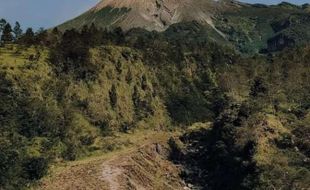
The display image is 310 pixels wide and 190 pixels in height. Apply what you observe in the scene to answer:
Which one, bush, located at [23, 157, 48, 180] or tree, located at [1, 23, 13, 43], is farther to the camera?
tree, located at [1, 23, 13, 43]

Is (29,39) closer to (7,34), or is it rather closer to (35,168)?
(7,34)

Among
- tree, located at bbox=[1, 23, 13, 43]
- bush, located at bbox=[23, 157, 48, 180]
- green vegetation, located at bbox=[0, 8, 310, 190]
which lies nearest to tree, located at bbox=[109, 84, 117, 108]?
green vegetation, located at bbox=[0, 8, 310, 190]

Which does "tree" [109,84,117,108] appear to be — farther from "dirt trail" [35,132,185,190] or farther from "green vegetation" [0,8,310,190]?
"dirt trail" [35,132,185,190]

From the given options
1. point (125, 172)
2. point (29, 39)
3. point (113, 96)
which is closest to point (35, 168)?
point (125, 172)

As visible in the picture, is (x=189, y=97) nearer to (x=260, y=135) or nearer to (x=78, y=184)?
(x=260, y=135)

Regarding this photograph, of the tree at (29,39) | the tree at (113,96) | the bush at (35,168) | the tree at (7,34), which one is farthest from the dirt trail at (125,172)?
the tree at (7,34)
